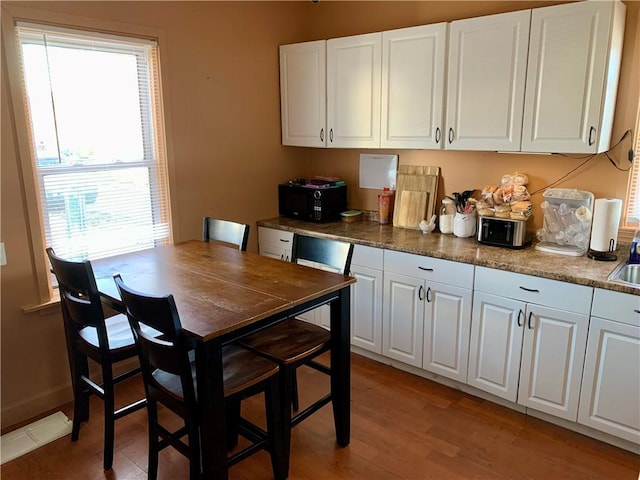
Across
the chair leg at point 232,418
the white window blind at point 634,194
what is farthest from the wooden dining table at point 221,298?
the white window blind at point 634,194

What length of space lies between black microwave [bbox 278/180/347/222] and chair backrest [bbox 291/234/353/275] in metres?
0.97

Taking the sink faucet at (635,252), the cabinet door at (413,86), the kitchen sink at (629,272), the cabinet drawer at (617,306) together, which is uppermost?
the cabinet door at (413,86)

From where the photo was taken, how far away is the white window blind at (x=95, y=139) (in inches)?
A: 98.5

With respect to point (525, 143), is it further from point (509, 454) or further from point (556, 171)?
point (509, 454)

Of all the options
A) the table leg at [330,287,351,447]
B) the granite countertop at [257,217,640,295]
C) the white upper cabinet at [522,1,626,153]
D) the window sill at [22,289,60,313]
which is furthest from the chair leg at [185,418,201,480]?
the white upper cabinet at [522,1,626,153]

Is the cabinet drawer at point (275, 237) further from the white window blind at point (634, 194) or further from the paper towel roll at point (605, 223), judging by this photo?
the white window blind at point (634, 194)

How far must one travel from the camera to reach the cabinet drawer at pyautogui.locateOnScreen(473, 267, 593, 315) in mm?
2242

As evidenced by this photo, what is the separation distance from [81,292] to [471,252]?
6.66 ft

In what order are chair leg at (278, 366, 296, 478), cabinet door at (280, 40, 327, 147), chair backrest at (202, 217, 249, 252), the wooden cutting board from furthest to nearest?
1. cabinet door at (280, 40, 327, 147)
2. the wooden cutting board
3. chair backrest at (202, 217, 249, 252)
4. chair leg at (278, 366, 296, 478)

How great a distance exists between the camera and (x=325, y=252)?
244cm

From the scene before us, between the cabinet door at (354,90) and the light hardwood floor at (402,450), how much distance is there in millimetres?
1775

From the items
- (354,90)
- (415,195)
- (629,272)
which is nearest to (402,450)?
(629,272)

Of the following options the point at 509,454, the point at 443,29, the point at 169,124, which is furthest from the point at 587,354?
the point at 169,124

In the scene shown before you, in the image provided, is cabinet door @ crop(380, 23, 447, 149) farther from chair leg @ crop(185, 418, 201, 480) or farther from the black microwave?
chair leg @ crop(185, 418, 201, 480)
